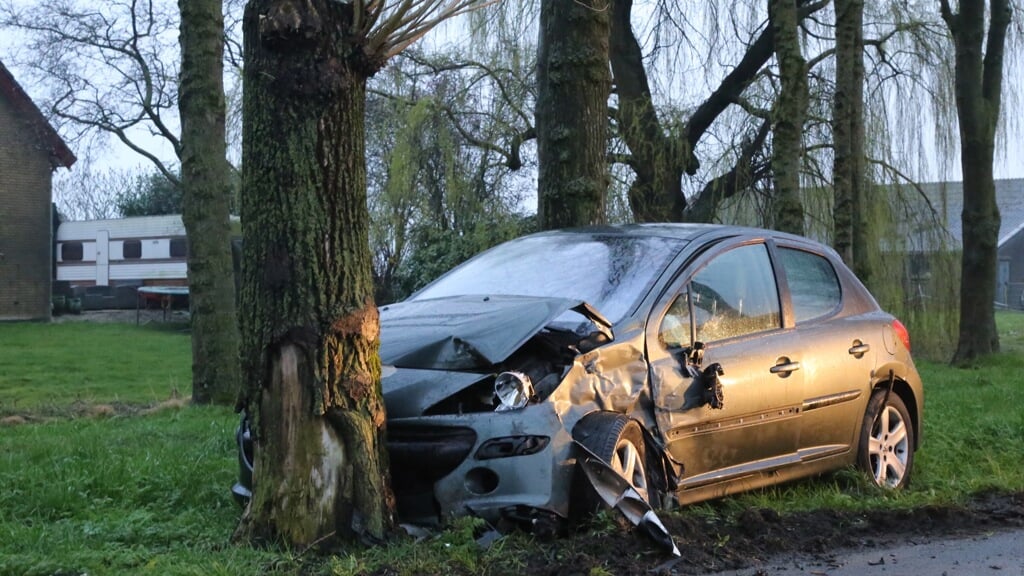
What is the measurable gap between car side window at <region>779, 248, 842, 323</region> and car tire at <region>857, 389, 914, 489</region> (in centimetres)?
68

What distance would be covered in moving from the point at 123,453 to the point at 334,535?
3.19m

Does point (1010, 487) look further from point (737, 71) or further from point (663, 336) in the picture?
point (737, 71)

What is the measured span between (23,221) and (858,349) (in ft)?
112

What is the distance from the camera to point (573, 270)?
6.15 m

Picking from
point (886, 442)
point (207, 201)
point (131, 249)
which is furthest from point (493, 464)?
point (131, 249)

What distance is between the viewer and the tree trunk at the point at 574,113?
877 cm

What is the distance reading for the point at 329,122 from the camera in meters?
5.00

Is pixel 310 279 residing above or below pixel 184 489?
above

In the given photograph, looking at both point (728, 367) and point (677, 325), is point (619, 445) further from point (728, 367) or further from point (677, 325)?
point (728, 367)

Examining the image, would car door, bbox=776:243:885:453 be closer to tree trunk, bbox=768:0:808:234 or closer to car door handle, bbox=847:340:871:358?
car door handle, bbox=847:340:871:358

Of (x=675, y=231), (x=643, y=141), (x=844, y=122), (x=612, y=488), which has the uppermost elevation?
(x=643, y=141)

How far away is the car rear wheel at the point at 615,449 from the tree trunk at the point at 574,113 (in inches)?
151

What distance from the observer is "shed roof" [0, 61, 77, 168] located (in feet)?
112

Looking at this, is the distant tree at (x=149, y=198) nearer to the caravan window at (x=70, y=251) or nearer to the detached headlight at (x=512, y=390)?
the caravan window at (x=70, y=251)
